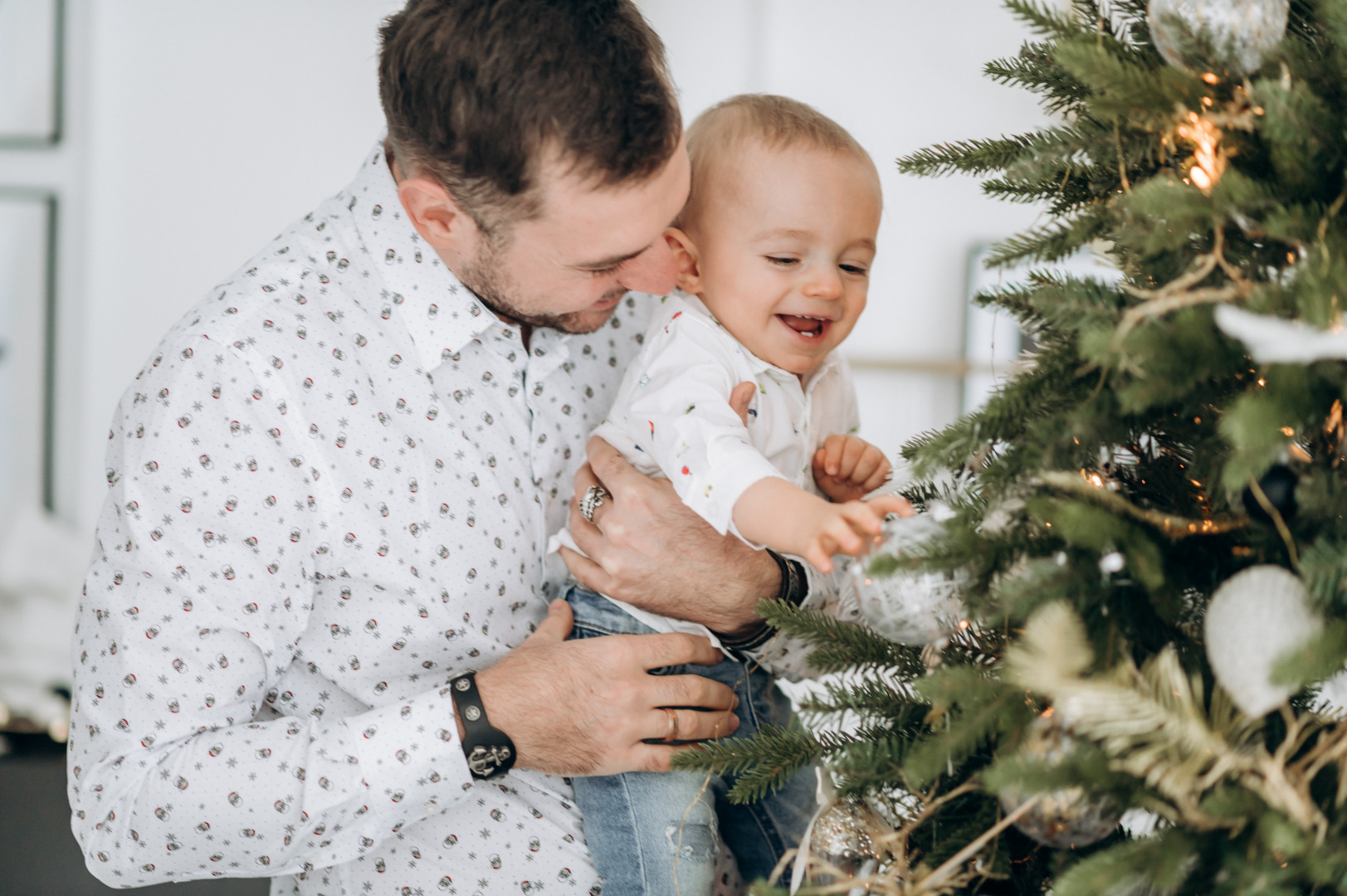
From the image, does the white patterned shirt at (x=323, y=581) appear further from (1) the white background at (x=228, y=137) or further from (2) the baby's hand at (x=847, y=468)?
(1) the white background at (x=228, y=137)

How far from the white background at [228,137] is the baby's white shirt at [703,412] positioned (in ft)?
5.96

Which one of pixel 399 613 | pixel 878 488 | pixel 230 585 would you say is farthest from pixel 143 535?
pixel 878 488

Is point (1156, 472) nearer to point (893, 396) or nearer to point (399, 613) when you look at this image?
point (399, 613)

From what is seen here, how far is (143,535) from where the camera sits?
3.17ft

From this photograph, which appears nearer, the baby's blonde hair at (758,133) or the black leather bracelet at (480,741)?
the black leather bracelet at (480,741)

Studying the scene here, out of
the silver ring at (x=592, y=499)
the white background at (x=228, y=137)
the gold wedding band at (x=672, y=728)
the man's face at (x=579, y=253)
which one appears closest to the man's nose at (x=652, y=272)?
the man's face at (x=579, y=253)

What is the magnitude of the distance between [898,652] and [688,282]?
0.64 metres

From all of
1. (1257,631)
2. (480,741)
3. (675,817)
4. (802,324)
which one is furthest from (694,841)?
(1257,631)

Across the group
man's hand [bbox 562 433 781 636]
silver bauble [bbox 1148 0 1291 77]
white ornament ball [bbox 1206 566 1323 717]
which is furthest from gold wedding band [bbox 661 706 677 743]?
silver bauble [bbox 1148 0 1291 77]

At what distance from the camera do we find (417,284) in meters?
1.14

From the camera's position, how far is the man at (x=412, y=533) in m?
0.97

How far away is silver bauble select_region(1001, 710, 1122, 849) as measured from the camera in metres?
0.56

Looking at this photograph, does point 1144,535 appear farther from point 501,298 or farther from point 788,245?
point 501,298

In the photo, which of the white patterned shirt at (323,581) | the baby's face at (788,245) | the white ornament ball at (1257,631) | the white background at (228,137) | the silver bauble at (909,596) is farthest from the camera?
the white background at (228,137)
